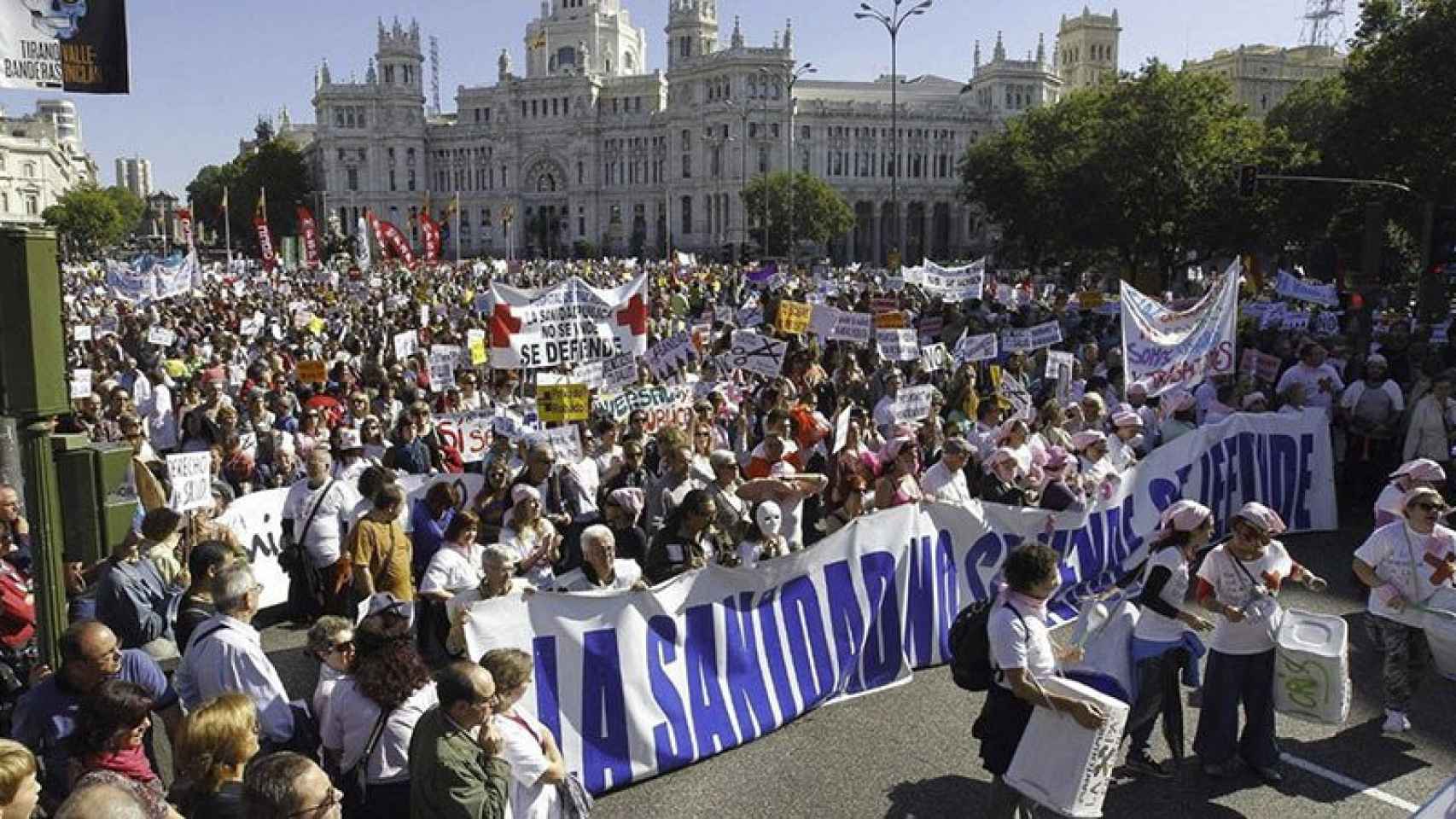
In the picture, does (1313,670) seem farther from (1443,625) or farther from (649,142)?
(649,142)

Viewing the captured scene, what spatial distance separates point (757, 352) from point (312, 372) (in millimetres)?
5430

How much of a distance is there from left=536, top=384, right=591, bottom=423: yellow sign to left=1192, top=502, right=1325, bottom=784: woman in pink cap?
18.5ft

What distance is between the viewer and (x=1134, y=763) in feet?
19.7

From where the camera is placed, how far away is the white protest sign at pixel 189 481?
770 cm

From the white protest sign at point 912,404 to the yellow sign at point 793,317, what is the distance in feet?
12.4

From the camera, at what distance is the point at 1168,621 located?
572cm

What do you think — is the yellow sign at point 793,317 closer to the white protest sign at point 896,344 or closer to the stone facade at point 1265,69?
the white protest sign at point 896,344

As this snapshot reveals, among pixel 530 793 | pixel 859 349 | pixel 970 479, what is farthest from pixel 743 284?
pixel 530 793

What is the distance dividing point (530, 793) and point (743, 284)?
3522 cm

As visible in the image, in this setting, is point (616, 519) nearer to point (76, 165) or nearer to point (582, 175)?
point (582, 175)

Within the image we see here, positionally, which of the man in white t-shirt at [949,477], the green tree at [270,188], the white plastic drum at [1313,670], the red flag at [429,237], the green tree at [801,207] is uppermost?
the green tree at [270,188]

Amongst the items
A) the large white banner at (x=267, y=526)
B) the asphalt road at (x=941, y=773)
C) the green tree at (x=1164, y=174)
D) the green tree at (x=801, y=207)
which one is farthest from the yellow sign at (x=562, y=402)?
the green tree at (x=801, y=207)

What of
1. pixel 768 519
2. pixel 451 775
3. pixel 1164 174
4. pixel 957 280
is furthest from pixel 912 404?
pixel 1164 174

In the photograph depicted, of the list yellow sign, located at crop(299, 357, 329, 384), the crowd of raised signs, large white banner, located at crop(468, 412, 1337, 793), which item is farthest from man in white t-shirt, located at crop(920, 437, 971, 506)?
yellow sign, located at crop(299, 357, 329, 384)
